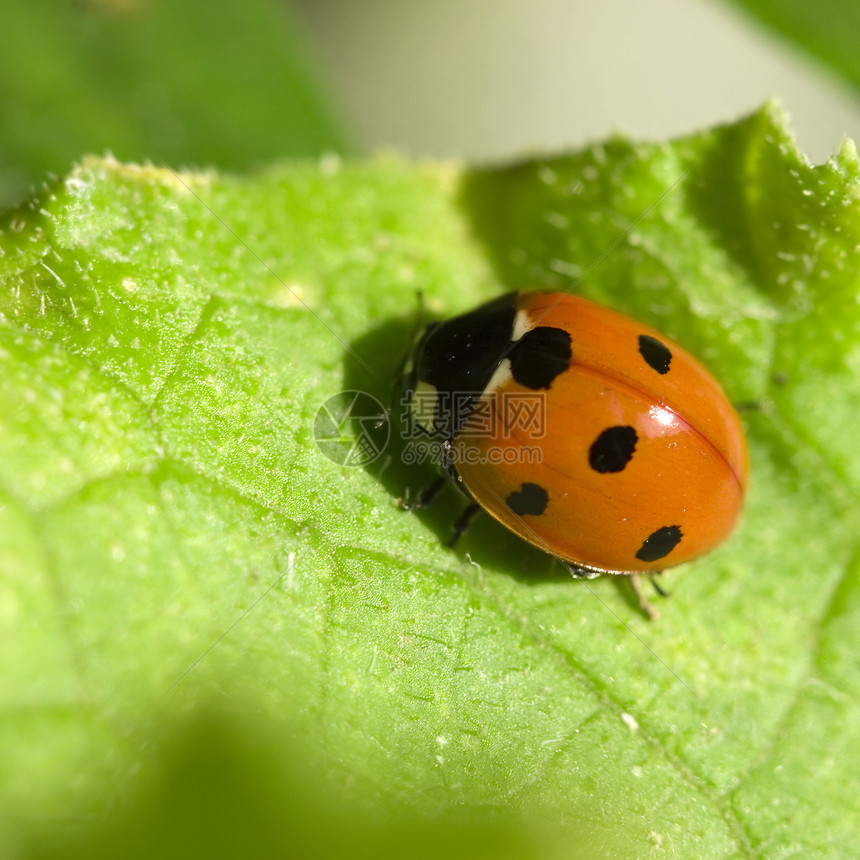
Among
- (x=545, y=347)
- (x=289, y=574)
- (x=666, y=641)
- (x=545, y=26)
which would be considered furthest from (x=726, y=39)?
(x=289, y=574)

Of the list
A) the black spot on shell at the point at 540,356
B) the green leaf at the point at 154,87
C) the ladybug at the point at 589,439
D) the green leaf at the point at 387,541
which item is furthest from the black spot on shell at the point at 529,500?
the green leaf at the point at 154,87

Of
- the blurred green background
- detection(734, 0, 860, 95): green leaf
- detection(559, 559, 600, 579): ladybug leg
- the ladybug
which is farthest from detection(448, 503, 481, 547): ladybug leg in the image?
detection(734, 0, 860, 95): green leaf

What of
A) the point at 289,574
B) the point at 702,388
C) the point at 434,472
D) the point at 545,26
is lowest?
the point at 289,574

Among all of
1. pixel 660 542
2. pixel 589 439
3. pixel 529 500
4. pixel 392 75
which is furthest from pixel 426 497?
pixel 392 75

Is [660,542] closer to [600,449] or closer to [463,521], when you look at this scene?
[600,449]

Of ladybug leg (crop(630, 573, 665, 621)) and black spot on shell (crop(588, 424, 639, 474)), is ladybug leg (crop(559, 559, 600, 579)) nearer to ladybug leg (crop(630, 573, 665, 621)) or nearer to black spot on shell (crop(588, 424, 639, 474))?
ladybug leg (crop(630, 573, 665, 621))

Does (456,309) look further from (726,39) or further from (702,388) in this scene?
(726,39)

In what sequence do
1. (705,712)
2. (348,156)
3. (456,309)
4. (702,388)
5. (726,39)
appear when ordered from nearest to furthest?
1. (705,712)
2. (702,388)
3. (456,309)
4. (348,156)
5. (726,39)

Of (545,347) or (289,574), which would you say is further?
(545,347)
